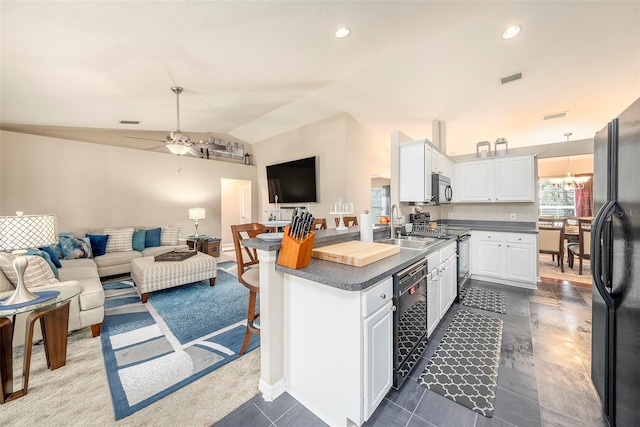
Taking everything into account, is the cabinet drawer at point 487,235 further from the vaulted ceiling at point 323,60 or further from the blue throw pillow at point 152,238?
the blue throw pillow at point 152,238

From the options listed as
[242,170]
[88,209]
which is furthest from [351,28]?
[88,209]

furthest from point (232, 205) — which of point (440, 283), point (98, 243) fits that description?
point (440, 283)

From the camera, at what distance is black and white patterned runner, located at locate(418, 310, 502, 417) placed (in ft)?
5.32

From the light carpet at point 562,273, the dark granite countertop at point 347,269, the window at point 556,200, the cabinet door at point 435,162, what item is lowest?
the light carpet at point 562,273

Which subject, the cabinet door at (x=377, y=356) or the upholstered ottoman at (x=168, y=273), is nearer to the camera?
the cabinet door at (x=377, y=356)

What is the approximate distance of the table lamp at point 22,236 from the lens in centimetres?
155

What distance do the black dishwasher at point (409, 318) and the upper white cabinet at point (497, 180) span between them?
2.99 meters

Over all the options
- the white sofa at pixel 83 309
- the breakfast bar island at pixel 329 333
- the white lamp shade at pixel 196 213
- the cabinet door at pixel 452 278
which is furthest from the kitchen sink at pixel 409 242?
the white lamp shade at pixel 196 213

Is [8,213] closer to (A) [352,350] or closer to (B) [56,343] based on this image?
(B) [56,343]

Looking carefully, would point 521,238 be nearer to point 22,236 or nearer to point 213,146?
point 22,236

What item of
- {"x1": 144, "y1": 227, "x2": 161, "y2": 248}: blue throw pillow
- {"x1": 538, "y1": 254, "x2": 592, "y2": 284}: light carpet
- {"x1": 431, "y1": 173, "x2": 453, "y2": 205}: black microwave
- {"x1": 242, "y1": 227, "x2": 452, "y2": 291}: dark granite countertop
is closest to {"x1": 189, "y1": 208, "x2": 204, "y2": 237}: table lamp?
{"x1": 144, "y1": 227, "x2": 161, "y2": 248}: blue throw pillow

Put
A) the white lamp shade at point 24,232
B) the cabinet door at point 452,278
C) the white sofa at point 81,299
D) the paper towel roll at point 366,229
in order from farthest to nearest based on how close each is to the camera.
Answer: the cabinet door at point 452,278 < the paper towel roll at point 366,229 < the white sofa at point 81,299 < the white lamp shade at point 24,232

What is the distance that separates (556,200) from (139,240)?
463 inches

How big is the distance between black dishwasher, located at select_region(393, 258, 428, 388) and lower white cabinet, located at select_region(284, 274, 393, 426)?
60mm
